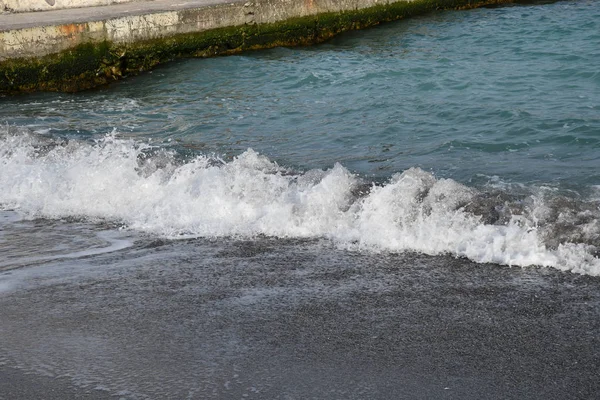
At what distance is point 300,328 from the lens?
4.54 metres

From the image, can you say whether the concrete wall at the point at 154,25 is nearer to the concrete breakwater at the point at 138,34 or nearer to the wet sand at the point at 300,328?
the concrete breakwater at the point at 138,34

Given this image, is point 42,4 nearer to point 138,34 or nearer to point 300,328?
point 138,34

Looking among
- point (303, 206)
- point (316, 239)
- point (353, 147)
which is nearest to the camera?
point (316, 239)

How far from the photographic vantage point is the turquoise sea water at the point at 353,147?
20.4 feet

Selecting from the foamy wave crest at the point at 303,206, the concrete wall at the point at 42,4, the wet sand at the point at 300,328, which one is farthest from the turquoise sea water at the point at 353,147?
the concrete wall at the point at 42,4

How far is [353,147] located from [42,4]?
8.61 m

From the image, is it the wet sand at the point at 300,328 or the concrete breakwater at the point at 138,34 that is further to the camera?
the concrete breakwater at the point at 138,34

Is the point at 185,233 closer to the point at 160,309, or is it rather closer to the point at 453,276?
the point at 160,309

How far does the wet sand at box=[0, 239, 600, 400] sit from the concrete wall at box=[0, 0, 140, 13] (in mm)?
10569

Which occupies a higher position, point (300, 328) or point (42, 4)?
point (42, 4)

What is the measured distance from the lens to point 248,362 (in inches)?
164

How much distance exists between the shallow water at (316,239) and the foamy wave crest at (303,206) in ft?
0.07

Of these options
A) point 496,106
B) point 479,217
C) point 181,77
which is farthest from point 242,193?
point 181,77

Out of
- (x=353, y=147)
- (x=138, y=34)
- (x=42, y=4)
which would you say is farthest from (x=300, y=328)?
(x=42, y=4)
